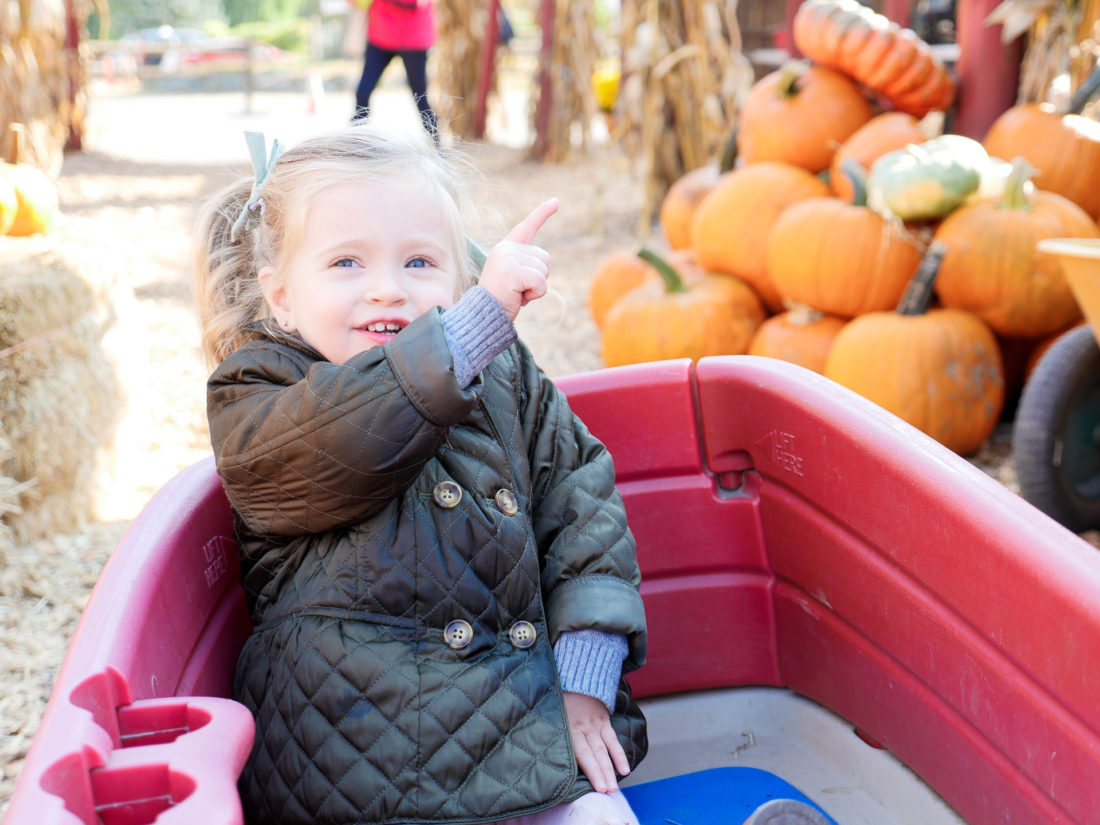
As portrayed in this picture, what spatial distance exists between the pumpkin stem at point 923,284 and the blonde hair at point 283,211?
1475 millimetres

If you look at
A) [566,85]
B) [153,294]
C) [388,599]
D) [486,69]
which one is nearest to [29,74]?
[153,294]

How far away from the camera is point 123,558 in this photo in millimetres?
1093

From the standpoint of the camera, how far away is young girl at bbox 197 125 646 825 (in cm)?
108

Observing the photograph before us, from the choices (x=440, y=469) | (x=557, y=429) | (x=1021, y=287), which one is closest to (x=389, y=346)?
(x=440, y=469)

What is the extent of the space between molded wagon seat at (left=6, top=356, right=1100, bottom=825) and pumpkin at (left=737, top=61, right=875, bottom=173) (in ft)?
5.98

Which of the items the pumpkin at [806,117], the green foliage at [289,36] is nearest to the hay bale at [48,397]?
the pumpkin at [806,117]

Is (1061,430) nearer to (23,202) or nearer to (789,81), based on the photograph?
(789,81)

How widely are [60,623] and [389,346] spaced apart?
1057 millimetres

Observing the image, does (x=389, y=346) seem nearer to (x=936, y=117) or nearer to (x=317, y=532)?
(x=317, y=532)

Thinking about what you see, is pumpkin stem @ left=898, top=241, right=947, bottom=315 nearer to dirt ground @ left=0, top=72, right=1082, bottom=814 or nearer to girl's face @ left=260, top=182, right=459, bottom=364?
dirt ground @ left=0, top=72, right=1082, bottom=814

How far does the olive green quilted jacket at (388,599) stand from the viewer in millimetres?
1068

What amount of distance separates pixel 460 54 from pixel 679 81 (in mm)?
4079

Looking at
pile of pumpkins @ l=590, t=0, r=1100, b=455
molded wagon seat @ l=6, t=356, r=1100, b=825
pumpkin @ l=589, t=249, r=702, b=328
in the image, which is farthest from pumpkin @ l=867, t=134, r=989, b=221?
molded wagon seat @ l=6, t=356, r=1100, b=825

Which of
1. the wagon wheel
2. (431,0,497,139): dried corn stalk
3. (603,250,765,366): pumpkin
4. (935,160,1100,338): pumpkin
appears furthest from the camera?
(431,0,497,139): dried corn stalk
